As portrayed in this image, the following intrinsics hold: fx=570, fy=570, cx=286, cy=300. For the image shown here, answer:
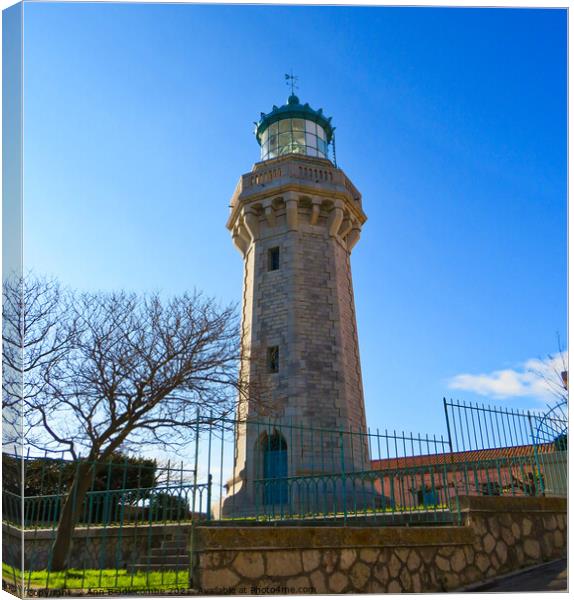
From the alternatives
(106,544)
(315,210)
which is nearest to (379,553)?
(106,544)

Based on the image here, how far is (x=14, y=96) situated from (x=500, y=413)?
894 cm

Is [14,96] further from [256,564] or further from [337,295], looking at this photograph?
[337,295]

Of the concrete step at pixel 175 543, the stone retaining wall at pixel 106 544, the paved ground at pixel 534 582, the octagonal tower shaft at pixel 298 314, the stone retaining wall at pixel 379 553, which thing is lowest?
the stone retaining wall at pixel 106 544

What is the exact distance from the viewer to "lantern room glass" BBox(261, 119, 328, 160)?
19922mm

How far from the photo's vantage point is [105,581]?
8031mm

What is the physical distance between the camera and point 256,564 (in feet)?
19.9

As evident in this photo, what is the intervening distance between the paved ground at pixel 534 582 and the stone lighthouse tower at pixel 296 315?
245 inches

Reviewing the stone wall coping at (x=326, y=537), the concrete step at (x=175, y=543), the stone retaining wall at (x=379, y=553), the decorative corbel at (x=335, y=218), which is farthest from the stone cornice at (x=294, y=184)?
the stone wall coping at (x=326, y=537)

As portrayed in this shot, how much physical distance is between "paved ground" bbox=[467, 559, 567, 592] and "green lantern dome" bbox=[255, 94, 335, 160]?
15.2m

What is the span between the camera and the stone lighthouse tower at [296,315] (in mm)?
14641

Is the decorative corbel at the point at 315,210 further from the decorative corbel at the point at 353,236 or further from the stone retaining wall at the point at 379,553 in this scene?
the stone retaining wall at the point at 379,553

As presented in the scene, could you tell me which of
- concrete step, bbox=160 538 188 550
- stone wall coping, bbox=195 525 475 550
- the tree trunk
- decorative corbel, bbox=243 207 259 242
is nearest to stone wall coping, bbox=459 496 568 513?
stone wall coping, bbox=195 525 475 550

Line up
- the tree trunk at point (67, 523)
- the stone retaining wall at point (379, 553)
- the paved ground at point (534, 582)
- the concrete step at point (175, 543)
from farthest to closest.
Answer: the tree trunk at point (67, 523), the concrete step at point (175, 543), the paved ground at point (534, 582), the stone retaining wall at point (379, 553)

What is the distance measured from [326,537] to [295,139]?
52.3 feet
